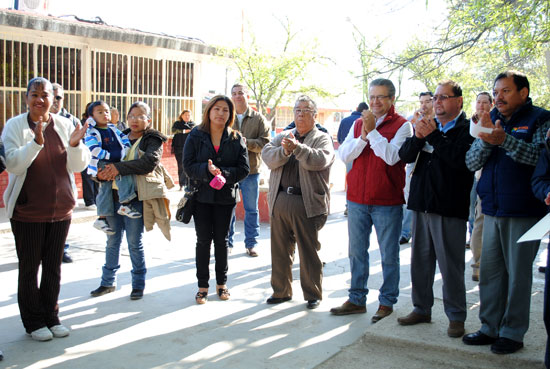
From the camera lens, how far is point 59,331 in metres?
4.75

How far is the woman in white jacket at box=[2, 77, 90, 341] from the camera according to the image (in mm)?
4590

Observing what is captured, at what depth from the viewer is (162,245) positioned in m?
8.27

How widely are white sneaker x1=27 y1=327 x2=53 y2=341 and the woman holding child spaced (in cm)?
118

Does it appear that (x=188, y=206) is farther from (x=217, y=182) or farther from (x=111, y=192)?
(x=111, y=192)

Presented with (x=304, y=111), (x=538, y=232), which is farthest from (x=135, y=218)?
(x=538, y=232)

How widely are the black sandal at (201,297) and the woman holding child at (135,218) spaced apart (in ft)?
1.89

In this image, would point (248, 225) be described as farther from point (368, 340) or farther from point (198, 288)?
point (368, 340)

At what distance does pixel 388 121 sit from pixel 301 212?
1.16m

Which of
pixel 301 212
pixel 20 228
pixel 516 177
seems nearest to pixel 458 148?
pixel 516 177

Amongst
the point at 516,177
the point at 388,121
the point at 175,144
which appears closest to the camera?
the point at 516,177

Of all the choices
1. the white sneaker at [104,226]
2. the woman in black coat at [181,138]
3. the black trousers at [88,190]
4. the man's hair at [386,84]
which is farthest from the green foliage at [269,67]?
the man's hair at [386,84]

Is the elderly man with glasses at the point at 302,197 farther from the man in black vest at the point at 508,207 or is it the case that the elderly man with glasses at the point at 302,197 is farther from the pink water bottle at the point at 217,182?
the man in black vest at the point at 508,207

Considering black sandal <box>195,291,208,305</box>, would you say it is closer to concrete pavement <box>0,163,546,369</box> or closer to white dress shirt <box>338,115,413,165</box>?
concrete pavement <box>0,163,546,369</box>

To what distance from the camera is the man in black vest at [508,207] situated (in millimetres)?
4129
